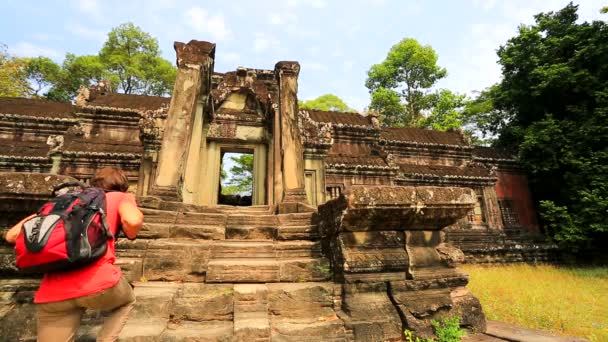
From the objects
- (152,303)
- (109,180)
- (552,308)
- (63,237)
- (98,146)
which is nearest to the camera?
(63,237)

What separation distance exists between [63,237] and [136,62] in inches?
1057

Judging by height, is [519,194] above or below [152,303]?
above

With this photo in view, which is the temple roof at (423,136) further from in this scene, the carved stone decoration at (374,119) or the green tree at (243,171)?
the green tree at (243,171)

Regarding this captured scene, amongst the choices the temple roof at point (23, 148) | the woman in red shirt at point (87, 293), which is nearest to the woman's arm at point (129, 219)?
the woman in red shirt at point (87, 293)

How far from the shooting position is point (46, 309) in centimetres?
168

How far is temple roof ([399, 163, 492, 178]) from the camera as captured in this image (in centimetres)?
1322

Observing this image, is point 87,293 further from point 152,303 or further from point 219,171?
point 219,171

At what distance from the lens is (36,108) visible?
12086 mm

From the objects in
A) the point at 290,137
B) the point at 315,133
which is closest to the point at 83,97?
the point at 315,133

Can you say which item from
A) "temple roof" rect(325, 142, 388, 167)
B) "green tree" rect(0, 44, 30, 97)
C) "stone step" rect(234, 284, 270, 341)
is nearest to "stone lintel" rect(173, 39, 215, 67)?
"stone step" rect(234, 284, 270, 341)

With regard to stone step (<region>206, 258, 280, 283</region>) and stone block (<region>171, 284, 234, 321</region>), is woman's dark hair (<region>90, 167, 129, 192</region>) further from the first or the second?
stone step (<region>206, 258, 280, 283</region>)

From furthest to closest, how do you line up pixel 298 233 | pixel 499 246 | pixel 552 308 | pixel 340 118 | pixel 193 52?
1. pixel 340 118
2. pixel 499 246
3. pixel 193 52
4. pixel 552 308
5. pixel 298 233

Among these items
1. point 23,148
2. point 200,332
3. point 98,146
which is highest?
point 98,146

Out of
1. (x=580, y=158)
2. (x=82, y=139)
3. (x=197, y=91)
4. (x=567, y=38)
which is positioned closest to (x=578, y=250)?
(x=580, y=158)
